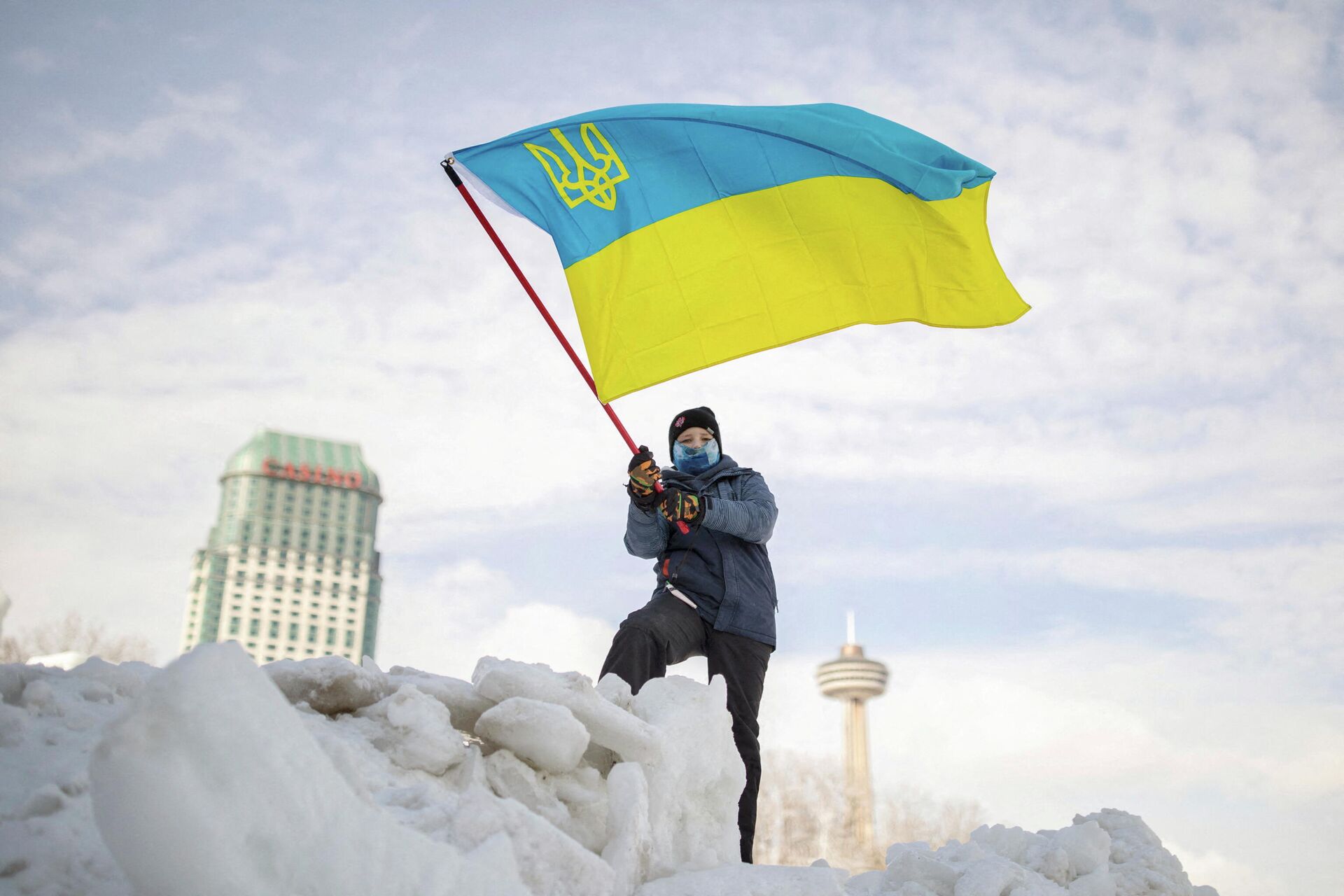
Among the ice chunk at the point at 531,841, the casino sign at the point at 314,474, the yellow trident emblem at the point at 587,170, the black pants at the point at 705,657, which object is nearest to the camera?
the ice chunk at the point at 531,841

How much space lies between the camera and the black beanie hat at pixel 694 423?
15.3ft

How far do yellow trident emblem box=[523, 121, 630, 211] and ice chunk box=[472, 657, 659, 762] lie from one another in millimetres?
2396

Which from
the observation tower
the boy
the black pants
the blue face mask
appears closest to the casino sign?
the observation tower

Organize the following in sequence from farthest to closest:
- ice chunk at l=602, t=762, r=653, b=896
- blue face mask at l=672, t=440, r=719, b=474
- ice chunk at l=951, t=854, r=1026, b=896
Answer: blue face mask at l=672, t=440, r=719, b=474 < ice chunk at l=951, t=854, r=1026, b=896 < ice chunk at l=602, t=762, r=653, b=896

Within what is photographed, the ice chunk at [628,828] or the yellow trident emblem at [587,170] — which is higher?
the yellow trident emblem at [587,170]

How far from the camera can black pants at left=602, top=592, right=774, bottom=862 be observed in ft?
13.2

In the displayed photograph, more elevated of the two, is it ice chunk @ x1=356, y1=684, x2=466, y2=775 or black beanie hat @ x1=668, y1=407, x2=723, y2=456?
black beanie hat @ x1=668, y1=407, x2=723, y2=456

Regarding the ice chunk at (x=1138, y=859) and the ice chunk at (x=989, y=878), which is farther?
the ice chunk at (x=1138, y=859)

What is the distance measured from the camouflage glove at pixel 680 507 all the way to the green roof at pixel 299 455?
111 metres

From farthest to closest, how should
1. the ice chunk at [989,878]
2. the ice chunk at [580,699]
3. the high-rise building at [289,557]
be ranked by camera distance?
the high-rise building at [289,557], the ice chunk at [989,878], the ice chunk at [580,699]

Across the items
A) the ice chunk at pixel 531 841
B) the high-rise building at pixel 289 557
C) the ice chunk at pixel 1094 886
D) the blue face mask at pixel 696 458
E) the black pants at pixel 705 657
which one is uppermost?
the high-rise building at pixel 289 557

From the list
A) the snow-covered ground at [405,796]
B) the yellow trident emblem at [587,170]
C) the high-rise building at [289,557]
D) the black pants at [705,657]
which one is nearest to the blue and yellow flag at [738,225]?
the yellow trident emblem at [587,170]

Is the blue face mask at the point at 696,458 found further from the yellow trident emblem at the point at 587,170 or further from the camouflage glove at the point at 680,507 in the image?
the yellow trident emblem at the point at 587,170

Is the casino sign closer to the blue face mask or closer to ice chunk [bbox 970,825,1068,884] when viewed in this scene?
the blue face mask
